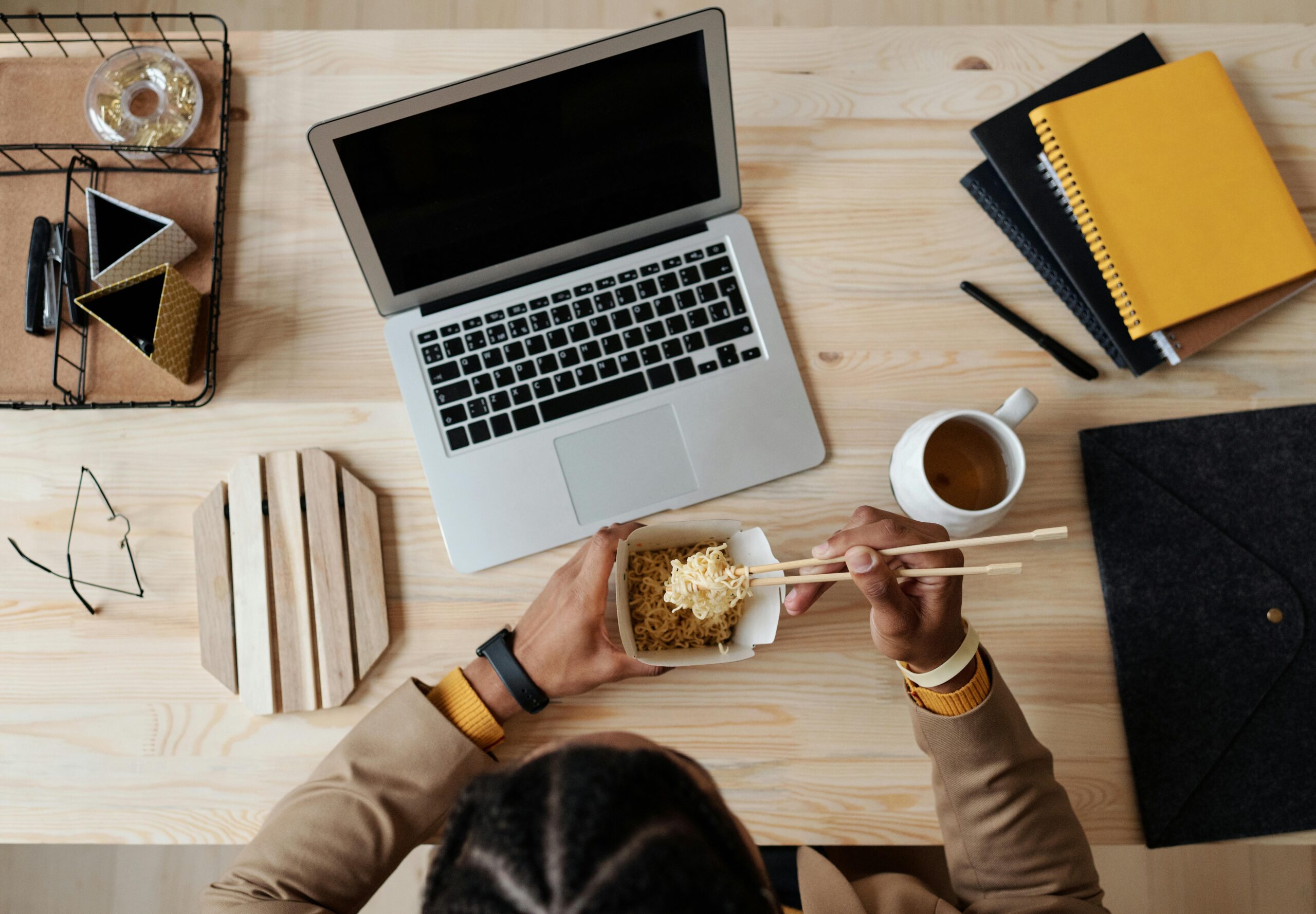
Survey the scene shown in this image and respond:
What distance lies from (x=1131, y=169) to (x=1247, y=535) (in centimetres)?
40

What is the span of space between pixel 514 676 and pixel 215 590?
0.34m

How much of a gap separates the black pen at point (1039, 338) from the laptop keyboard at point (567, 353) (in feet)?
0.90

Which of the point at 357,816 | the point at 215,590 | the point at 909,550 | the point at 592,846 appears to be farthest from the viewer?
the point at 215,590

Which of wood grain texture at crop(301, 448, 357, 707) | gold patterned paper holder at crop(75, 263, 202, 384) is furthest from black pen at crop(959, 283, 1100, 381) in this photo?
gold patterned paper holder at crop(75, 263, 202, 384)

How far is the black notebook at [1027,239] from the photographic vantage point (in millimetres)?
891

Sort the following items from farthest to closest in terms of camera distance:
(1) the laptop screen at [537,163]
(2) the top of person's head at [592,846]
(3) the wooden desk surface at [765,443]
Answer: (3) the wooden desk surface at [765,443]
(1) the laptop screen at [537,163]
(2) the top of person's head at [592,846]

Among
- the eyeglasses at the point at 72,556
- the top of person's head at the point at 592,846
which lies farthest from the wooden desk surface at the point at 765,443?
the top of person's head at the point at 592,846

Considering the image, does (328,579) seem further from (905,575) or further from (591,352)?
(905,575)

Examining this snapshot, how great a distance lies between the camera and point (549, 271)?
0.88 metres

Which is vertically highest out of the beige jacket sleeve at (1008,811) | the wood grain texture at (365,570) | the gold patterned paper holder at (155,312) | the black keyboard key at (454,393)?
the gold patterned paper holder at (155,312)

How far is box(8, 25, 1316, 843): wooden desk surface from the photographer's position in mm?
824

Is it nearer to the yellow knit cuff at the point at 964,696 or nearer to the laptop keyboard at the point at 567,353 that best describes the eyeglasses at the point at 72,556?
the laptop keyboard at the point at 567,353

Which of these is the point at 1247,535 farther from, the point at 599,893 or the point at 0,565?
the point at 0,565

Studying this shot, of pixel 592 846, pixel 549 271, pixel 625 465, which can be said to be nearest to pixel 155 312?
pixel 549 271
